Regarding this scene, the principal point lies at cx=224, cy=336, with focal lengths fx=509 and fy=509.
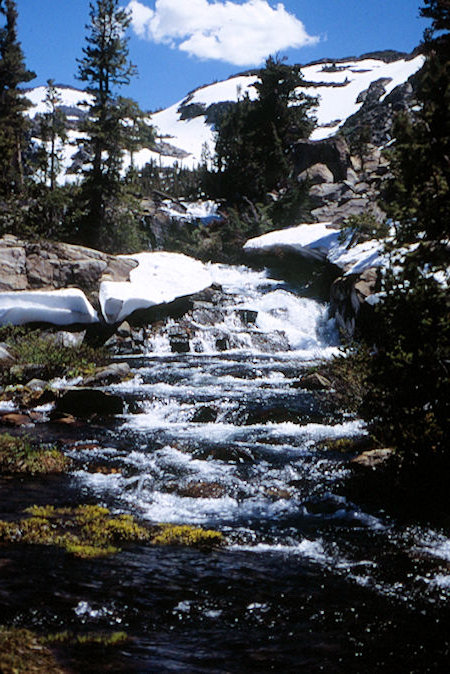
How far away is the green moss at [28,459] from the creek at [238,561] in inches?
15.0

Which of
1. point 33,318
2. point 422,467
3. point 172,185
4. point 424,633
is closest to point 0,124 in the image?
point 33,318

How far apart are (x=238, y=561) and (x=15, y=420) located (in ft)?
24.8

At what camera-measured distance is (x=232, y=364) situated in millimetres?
18172

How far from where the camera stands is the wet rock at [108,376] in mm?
15594

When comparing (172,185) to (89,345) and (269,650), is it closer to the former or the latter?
(89,345)

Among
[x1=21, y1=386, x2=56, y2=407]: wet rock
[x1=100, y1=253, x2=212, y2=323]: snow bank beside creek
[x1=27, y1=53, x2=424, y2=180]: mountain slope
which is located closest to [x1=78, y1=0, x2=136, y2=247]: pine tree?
[x1=100, y1=253, x2=212, y2=323]: snow bank beside creek

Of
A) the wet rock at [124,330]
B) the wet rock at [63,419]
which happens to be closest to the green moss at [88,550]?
the wet rock at [63,419]

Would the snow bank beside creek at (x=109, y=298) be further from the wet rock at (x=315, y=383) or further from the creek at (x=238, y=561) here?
the wet rock at (x=315, y=383)

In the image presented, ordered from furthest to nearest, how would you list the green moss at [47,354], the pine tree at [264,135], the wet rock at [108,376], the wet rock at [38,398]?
the pine tree at [264,135] < the green moss at [47,354] < the wet rock at [108,376] < the wet rock at [38,398]

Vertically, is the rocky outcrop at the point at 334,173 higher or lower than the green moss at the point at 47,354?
higher

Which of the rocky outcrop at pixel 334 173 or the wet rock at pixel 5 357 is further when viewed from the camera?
the rocky outcrop at pixel 334 173

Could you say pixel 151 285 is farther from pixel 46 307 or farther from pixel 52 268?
pixel 46 307

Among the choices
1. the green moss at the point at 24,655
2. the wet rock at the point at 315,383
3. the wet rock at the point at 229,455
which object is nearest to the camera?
the green moss at the point at 24,655

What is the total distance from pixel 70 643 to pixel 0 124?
3267 cm
